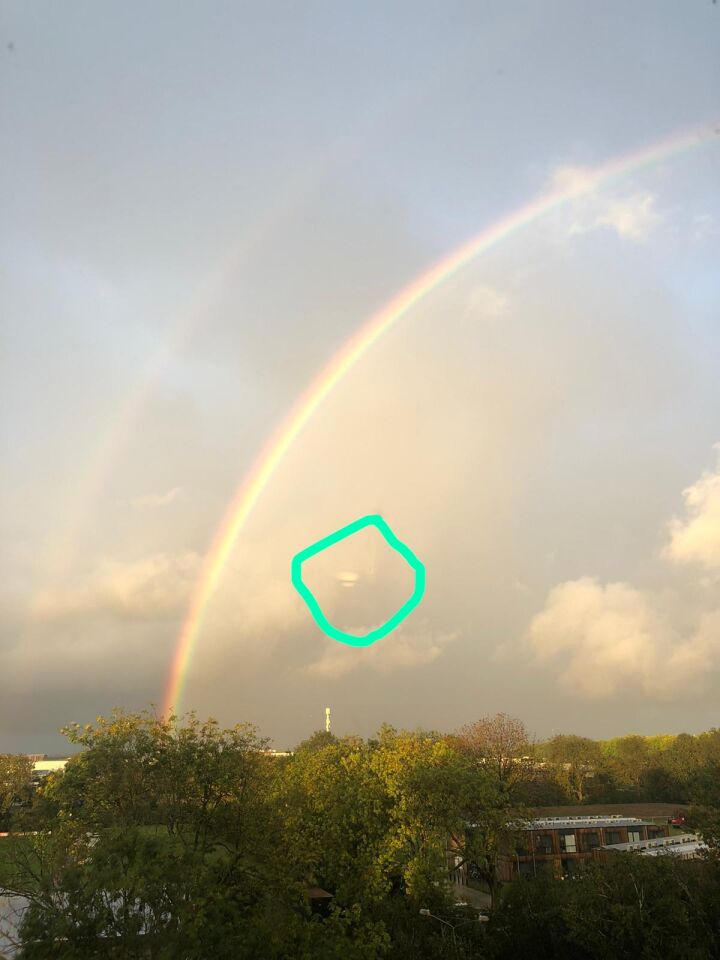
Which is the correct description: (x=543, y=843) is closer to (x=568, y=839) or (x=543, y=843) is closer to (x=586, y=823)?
(x=568, y=839)

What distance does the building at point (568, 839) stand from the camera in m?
61.7

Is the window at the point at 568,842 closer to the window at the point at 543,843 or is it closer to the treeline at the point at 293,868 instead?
the window at the point at 543,843

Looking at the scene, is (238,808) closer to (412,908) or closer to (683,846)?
A: (412,908)

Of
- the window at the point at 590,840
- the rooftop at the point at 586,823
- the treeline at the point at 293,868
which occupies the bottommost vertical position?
the window at the point at 590,840

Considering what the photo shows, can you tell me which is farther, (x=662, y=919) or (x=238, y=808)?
(x=238, y=808)

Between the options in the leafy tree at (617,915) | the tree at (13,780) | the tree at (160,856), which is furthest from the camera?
the tree at (13,780)

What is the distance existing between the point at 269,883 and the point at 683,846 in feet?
129

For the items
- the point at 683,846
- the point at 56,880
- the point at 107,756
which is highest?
the point at 107,756

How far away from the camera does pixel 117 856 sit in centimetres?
1705

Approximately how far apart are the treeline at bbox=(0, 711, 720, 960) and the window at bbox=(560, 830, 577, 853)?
20681mm

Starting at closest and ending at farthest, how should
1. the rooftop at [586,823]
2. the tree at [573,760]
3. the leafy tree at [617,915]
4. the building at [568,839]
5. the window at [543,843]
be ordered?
1. the leafy tree at [617,915]
2. the building at [568,839]
3. the window at [543,843]
4. the rooftop at [586,823]
5. the tree at [573,760]

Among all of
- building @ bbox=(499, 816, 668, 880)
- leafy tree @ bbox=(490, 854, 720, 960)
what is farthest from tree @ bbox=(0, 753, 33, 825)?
leafy tree @ bbox=(490, 854, 720, 960)

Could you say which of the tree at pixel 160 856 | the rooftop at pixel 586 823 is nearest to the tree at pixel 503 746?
the rooftop at pixel 586 823

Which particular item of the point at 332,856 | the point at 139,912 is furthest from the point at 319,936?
the point at 332,856
